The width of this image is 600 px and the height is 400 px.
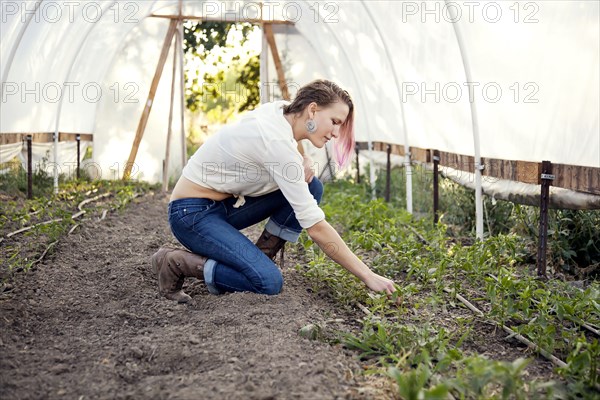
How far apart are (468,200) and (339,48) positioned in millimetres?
3982

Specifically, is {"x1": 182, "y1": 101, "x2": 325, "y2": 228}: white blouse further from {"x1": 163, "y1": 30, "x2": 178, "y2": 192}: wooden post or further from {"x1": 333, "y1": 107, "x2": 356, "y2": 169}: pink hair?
{"x1": 163, "y1": 30, "x2": 178, "y2": 192}: wooden post

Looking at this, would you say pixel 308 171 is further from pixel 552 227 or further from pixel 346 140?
pixel 552 227

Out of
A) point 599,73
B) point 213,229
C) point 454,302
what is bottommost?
point 454,302

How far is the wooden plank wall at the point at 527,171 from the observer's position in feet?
12.3

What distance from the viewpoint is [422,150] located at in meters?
6.63

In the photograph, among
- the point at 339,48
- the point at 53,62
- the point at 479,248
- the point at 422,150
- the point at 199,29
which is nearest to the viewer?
the point at 479,248

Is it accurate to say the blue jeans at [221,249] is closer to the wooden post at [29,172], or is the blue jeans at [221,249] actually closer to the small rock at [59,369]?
the small rock at [59,369]

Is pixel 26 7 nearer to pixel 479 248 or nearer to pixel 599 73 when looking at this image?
pixel 479 248

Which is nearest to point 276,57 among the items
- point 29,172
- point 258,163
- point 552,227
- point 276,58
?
point 276,58

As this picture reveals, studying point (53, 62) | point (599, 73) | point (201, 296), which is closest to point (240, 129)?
point (201, 296)

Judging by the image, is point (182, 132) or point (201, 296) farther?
point (182, 132)

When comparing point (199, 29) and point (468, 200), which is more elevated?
point (199, 29)

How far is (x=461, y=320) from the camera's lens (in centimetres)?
295

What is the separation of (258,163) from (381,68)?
4.94 metres
